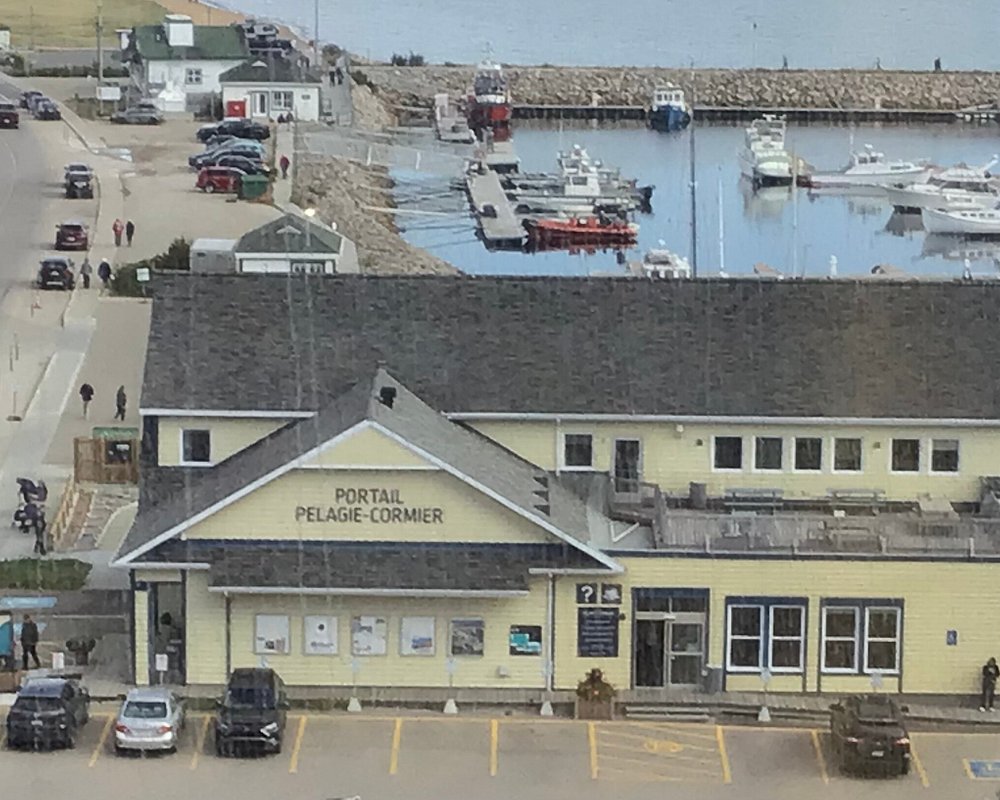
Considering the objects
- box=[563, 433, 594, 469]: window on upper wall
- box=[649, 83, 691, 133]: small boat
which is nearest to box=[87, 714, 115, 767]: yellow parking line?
Answer: box=[563, 433, 594, 469]: window on upper wall

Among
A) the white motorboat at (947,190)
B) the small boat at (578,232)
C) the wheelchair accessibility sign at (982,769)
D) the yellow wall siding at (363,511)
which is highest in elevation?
the white motorboat at (947,190)

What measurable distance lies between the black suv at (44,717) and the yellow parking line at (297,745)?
3.14 metres

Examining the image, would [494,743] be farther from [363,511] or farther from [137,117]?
[137,117]

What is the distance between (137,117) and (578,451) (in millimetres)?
71700

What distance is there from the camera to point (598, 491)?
131 ft

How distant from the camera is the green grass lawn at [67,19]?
14062cm

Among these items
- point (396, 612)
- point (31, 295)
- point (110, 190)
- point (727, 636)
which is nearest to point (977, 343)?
point (727, 636)

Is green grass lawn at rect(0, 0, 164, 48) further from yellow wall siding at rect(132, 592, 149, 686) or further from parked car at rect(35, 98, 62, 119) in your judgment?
yellow wall siding at rect(132, 592, 149, 686)

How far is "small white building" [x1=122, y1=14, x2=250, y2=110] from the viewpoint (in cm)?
11306

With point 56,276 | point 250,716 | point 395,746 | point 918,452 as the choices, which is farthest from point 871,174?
point 250,716

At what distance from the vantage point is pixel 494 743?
114 ft

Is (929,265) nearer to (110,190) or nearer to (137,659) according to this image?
(110,190)

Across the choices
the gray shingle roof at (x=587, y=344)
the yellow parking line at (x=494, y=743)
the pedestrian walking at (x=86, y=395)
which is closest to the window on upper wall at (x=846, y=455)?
the gray shingle roof at (x=587, y=344)

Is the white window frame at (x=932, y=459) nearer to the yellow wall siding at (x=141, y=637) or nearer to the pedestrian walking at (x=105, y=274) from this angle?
the yellow wall siding at (x=141, y=637)
